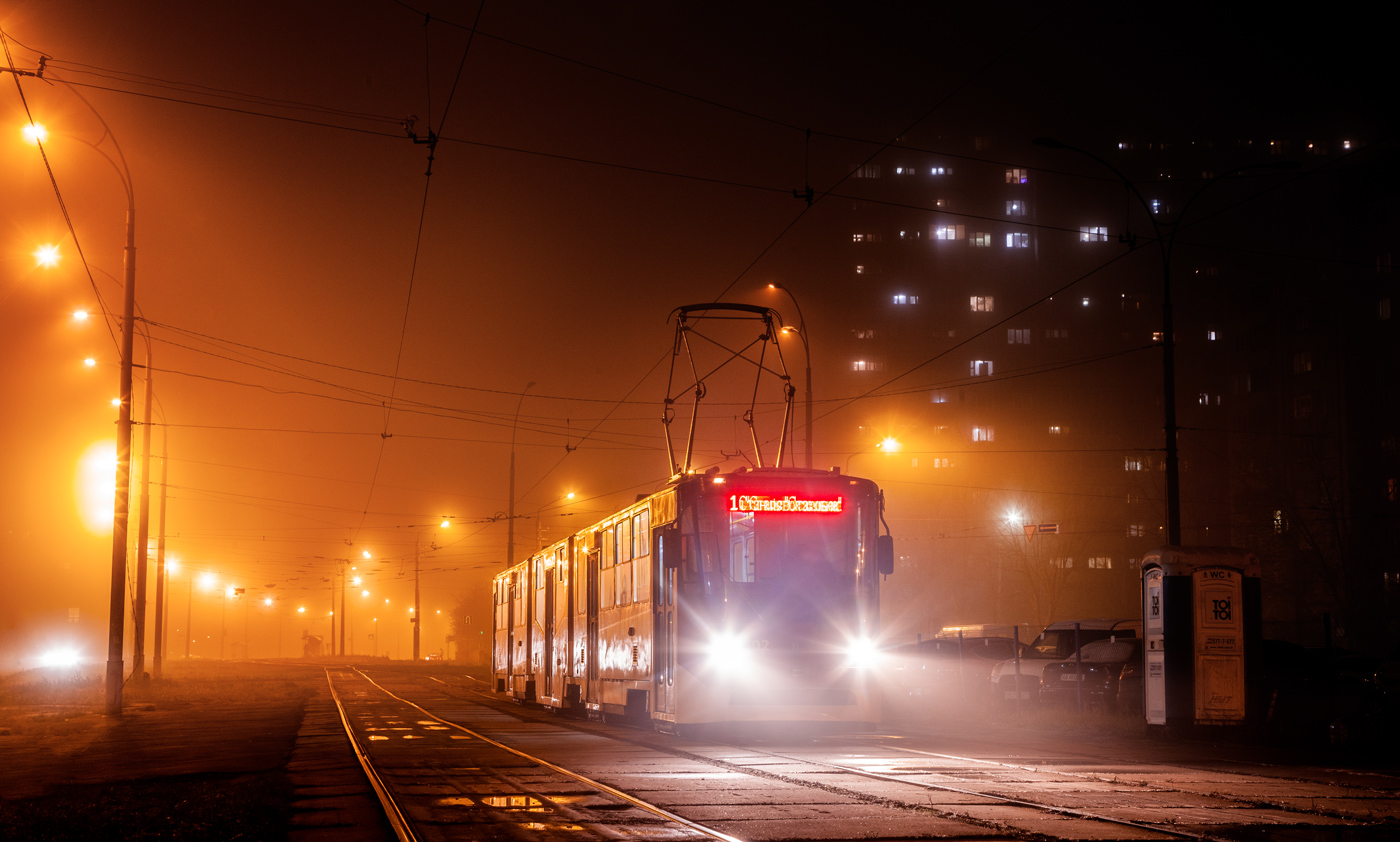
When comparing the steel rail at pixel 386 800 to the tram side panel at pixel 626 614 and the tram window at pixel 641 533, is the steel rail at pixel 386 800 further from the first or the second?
the tram window at pixel 641 533

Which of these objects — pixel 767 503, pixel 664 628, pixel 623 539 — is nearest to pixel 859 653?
pixel 767 503

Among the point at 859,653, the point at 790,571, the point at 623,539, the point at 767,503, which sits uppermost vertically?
the point at 767,503

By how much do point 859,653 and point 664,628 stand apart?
8.86 feet

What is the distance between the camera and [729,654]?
17.1m

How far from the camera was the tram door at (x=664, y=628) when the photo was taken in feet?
57.2

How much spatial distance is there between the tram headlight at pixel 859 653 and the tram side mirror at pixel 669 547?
8.57 feet

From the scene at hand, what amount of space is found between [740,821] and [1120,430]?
300ft

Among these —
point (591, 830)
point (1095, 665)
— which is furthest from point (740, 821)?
point (1095, 665)

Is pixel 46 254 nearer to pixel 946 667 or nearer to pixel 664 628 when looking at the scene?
pixel 664 628

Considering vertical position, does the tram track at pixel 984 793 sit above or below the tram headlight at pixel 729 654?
below

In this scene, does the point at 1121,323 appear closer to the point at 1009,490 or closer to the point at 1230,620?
the point at 1009,490

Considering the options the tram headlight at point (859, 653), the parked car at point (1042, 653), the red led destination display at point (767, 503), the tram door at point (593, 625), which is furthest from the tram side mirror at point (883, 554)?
the parked car at point (1042, 653)

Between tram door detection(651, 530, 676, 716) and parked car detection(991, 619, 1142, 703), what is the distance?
1059cm

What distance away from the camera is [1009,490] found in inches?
2879
